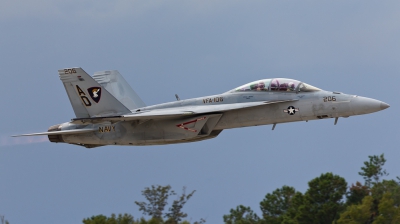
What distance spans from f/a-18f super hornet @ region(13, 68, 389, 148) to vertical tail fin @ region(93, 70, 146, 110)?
2.46 m

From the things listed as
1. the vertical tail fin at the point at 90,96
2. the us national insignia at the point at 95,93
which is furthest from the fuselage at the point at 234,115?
the us national insignia at the point at 95,93

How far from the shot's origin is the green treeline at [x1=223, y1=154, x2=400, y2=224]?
2973cm

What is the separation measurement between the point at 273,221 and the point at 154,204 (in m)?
6.43

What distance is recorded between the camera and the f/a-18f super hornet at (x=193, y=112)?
67.6 feet

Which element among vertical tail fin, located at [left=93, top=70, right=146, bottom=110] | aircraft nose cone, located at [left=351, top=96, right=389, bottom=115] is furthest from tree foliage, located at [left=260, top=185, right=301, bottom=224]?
aircraft nose cone, located at [left=351, top=96, right=389, bottom=115]

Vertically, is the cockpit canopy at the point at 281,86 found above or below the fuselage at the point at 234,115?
above

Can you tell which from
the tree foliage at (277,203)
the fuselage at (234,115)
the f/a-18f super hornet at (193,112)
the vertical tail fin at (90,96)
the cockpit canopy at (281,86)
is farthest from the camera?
the tree foliage at (277,203)

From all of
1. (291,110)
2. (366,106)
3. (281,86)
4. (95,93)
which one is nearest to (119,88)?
(95,93)

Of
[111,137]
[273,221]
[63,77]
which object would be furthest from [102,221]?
[273,221]

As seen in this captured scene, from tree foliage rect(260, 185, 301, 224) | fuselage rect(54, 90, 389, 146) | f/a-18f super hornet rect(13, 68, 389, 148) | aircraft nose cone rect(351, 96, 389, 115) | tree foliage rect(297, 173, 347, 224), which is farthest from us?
tree foliage rect(260, 185, 301, 224)

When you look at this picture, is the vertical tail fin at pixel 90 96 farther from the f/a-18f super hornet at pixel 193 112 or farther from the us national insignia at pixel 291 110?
the us national insignia at pixel 291 110

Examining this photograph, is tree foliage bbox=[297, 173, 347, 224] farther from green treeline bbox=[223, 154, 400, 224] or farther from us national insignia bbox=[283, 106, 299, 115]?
us national insignia bbox=[283, 106, 299, 115]

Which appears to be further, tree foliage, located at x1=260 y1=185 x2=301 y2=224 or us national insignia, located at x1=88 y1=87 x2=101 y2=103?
tree foliage, located at x1=260 y1=185 x2=301 y2=224

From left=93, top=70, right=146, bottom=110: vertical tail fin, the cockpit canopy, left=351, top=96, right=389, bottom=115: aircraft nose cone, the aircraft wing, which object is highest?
left=93, top=70, right=146, bottom=110: vertical tail fin
